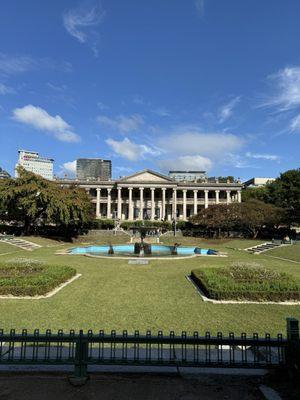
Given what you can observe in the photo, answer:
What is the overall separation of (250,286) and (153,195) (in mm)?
70724

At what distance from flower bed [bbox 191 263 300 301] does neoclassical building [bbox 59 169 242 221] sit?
66243 millimetres

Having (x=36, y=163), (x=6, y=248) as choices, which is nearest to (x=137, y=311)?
(x=6, y=248)

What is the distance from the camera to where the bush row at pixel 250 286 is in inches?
504

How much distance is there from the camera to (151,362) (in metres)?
6.14

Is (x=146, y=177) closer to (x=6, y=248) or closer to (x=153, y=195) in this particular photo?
(x=153, y=195)

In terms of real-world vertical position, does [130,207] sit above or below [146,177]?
below

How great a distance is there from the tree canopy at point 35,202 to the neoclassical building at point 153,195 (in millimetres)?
32596

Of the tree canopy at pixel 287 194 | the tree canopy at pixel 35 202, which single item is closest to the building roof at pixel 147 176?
the tree canopy at pixel 287 194

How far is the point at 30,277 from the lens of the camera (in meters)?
14.6

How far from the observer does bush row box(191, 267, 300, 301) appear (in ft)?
42.0

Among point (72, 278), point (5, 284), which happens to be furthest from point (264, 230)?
point (5, 284)

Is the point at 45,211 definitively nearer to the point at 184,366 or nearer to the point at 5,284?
the point at 5,284

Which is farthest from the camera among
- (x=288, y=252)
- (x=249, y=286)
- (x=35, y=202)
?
(x=35, y=202)

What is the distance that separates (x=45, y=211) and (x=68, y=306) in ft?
128
